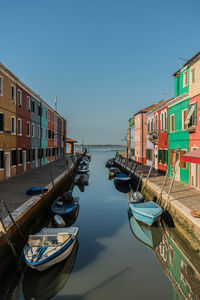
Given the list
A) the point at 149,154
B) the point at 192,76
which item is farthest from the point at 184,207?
the point at 149,154

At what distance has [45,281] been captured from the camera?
8078 mm

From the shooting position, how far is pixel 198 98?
52.1 ft

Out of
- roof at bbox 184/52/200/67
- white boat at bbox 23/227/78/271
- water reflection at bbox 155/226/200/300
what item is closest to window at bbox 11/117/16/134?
white boat at bbox 23/227/78/271

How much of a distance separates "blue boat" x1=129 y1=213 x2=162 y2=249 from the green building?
556 centimetres

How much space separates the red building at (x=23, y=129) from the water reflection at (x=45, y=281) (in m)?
17.1

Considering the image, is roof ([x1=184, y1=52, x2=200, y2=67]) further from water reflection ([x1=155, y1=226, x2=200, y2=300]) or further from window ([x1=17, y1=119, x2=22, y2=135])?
window ([x1=17, y1=119, x2=22, y2=135])

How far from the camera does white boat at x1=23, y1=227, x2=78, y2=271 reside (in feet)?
26.1

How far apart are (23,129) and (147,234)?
1902 centimetres

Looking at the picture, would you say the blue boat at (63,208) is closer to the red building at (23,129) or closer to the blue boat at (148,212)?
the blue boat at (148,212)

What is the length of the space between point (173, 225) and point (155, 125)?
1802 cm

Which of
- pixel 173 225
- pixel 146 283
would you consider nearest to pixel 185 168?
pixel 173 225

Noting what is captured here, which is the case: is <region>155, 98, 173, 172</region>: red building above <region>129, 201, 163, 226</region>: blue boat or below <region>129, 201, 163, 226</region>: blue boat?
above

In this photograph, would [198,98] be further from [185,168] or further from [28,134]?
[28,134]

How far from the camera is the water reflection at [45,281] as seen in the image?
295 inches
